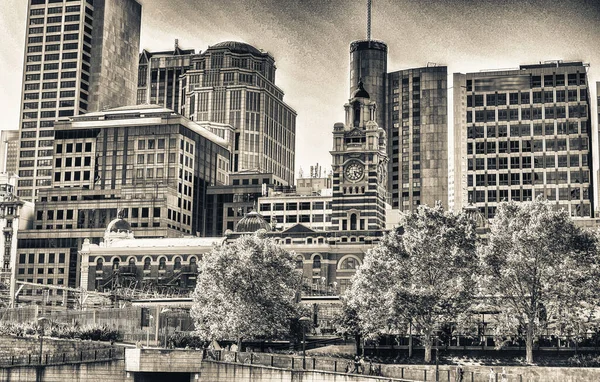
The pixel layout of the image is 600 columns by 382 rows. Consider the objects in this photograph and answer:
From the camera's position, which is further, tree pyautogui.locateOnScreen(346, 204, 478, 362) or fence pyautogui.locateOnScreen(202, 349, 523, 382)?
tree pyautogui.locateOnScreen(346, 204, 478, 362)

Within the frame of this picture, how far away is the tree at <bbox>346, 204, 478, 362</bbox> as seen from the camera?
11381cm

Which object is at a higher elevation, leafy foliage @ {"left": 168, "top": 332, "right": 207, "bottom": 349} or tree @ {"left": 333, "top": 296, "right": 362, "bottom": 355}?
tree @ {"left": 333, "top": 296, "right": 362, "bottom": 355}

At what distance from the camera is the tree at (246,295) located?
120 metres

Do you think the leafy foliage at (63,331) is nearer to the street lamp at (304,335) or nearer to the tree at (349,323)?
the street lamp at (304,335)

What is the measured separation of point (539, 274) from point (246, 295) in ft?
107

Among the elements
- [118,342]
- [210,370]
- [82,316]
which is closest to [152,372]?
[210,370]

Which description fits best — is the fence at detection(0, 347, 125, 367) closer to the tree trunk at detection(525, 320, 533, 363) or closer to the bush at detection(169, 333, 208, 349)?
the bush at detection(169, 333, 208, 349)

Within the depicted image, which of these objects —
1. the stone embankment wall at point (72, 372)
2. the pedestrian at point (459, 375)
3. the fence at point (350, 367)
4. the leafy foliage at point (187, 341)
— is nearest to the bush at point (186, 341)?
the leafy foliage at point (187, 341)

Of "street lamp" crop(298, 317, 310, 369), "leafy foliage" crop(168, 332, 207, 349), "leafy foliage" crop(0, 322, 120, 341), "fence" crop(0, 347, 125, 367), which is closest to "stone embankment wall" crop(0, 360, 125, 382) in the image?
"fence" crop(0, 347, 125, 367)

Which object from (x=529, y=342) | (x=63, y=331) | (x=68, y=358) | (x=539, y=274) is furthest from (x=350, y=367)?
(x=63, y=331)

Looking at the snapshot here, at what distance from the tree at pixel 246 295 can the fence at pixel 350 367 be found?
18691 millimetres

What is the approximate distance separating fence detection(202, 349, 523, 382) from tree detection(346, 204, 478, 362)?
1245 cm

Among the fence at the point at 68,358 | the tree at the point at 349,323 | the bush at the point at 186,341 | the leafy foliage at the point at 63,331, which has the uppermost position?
the tree at the point at 349,323

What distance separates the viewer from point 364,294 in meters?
119
